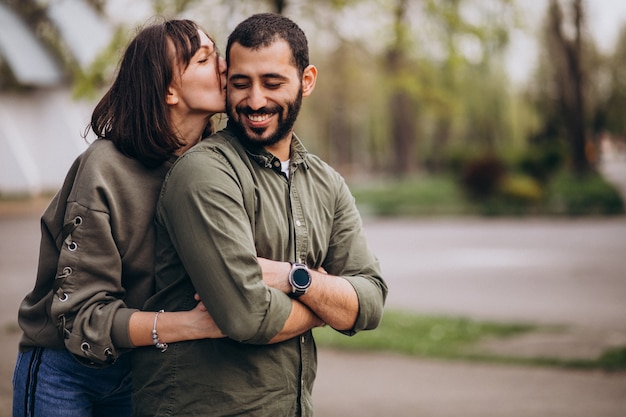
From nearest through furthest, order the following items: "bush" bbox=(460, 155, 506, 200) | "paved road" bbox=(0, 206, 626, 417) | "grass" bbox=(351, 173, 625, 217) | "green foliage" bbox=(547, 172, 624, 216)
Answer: "paved road" bbox=(0, 206, 626, 417)
"green foliage" bbox=(547, 172, 624, 216)
"grass" bbox=(351, 173, 625, 217)
"bush" bbox=(460, 155, 506, 200)

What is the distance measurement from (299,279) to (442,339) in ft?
19.6

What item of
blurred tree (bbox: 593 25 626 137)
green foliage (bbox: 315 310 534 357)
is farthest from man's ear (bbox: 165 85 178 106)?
blurred tree (bbox: 593 25 626 137)

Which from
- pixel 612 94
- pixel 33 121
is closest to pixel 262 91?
pixel 33 121

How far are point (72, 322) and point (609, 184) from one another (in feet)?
83.5

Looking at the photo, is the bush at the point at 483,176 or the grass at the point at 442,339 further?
the bush at the point at 483,176

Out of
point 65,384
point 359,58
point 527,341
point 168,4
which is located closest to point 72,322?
point 65,384

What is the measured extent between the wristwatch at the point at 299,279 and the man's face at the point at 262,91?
0.42 meters

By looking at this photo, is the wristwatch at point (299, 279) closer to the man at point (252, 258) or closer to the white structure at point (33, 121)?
the man at point (252, 258)

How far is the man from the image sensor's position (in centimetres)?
216

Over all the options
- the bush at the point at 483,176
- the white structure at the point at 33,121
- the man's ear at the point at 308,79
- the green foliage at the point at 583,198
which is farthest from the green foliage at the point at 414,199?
the man's ear at the point at 308,79

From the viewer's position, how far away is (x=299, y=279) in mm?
2275

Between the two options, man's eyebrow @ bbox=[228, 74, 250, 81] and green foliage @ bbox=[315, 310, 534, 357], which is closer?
man's eyebrow @ bbox=[228, 74, 250, 81]

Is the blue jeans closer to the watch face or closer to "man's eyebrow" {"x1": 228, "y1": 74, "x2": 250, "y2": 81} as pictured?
the watch face

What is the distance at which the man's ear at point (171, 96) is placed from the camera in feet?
8.13
